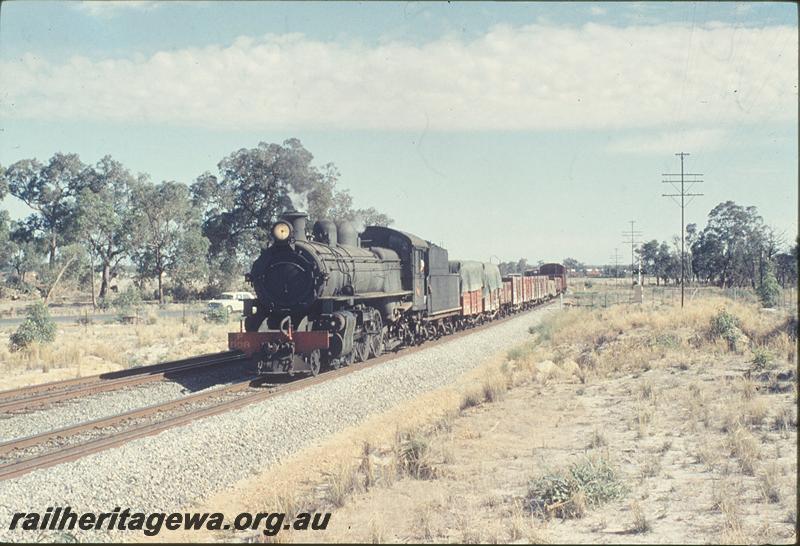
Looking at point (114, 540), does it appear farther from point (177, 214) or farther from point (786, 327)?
point (177, 214)

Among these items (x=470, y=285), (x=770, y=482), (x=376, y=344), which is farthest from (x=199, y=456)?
(x=470, y=285)

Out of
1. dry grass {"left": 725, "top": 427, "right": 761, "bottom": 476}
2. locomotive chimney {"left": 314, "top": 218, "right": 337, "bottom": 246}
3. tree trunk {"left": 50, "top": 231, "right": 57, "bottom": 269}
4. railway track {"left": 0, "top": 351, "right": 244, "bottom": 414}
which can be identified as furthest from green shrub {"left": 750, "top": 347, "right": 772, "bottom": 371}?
tree trunk {"left": 50, "top": 231, "right": 57, "bottom": 269}

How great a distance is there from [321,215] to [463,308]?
2758cm

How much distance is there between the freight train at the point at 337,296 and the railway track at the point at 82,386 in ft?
7.26

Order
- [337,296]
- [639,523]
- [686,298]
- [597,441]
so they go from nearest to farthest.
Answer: [639,523] < [597,441] < [337,296] < [686,298]

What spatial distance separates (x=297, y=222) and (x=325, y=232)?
6.51 ft

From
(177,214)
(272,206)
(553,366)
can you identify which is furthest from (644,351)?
(177,214)

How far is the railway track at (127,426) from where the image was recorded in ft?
34.0

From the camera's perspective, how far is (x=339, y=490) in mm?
9039

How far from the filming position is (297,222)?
18422 mm

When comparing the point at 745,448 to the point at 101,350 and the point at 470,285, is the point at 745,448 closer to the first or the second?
the point at 101,350

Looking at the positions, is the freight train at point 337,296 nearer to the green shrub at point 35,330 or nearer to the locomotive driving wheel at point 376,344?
the locomotive driving wheel at point 376,344

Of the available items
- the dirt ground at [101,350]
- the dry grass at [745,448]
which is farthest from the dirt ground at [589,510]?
the dirt ground at [101,350]

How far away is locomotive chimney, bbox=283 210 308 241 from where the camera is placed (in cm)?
1830
